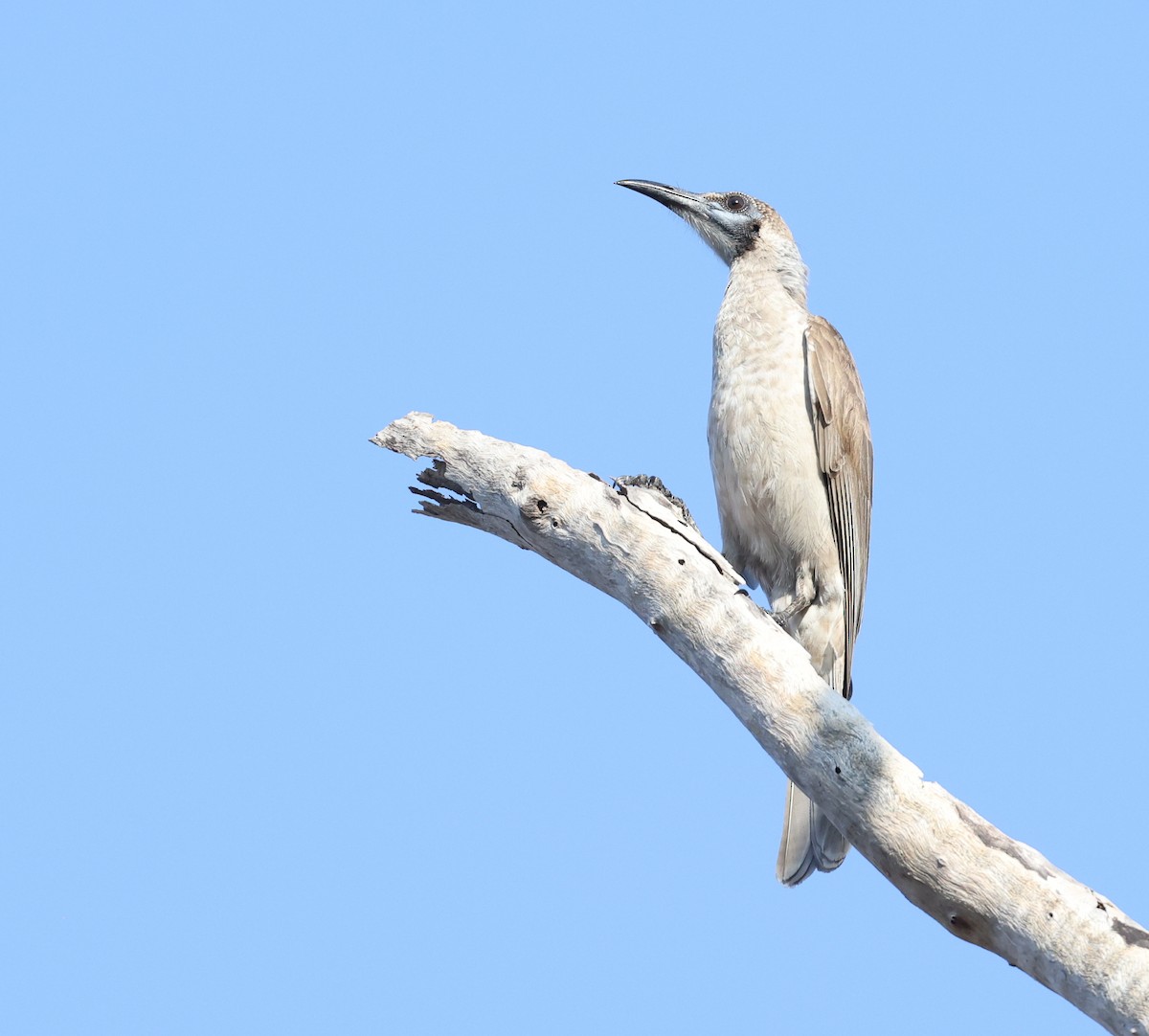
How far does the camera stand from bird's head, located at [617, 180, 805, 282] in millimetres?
7723

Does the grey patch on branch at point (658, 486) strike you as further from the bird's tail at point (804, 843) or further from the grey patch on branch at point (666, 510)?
the bird's tail at point (804, 843)

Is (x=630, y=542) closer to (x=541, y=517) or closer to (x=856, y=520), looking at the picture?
(x=541, y=517)

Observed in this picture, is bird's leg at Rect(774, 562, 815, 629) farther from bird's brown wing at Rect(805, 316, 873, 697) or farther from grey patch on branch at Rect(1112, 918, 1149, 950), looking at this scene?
grey patch on branch at Rect(1112, 918, 1149, 950)

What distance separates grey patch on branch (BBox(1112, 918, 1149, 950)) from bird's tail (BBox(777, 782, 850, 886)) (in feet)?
6.62

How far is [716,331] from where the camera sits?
718cm

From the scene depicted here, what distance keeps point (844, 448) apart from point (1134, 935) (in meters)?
3.16

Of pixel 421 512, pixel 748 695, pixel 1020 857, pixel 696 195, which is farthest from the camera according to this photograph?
pixel 696 195

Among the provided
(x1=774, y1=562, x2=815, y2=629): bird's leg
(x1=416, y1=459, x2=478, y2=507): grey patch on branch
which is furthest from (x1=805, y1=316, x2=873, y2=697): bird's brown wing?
(x1=416, y1=459, x2=478, y2=507): grey patch on branch

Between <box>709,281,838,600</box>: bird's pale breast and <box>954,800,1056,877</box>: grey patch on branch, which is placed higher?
<box>709,281,838,600</box>: bird's pale breast

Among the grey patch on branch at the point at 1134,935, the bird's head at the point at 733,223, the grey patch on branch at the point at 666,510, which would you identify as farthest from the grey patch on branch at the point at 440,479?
the grey patch on branch at the point at 1134,935

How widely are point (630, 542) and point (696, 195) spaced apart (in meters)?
3.21

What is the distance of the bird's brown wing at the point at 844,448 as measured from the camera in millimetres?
6844

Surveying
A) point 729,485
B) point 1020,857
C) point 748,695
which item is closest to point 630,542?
point 748,695

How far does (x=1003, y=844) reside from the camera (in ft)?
15.2
